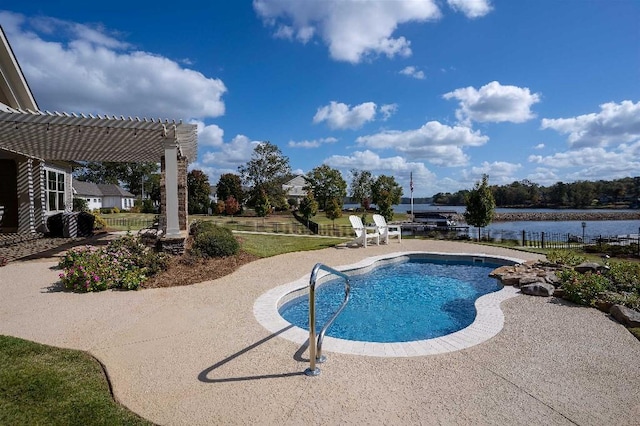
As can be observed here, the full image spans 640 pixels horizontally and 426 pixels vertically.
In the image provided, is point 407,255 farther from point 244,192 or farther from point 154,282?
point 244,192

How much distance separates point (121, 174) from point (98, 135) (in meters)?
60.9

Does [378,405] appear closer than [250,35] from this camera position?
Yes

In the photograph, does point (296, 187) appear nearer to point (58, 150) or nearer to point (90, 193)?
point (90, 193)

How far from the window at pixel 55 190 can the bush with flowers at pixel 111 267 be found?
9123mm

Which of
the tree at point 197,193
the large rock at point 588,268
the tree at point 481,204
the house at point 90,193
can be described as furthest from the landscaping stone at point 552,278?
the house at point 90,193

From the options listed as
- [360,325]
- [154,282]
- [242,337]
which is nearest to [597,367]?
[360,325]

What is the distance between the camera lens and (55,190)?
15648 millimetres

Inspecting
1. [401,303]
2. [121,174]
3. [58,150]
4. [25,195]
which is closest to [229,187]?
[121,174]

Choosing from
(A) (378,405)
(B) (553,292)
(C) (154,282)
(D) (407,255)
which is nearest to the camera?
(A) (378,405)

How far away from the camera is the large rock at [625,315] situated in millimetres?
5266

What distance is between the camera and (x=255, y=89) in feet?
60.4

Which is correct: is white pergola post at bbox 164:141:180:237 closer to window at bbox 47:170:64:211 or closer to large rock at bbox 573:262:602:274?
window at bbox 47:170:64:211

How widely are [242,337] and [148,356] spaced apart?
120 cm

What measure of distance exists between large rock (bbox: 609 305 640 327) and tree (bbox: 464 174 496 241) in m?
13.3
